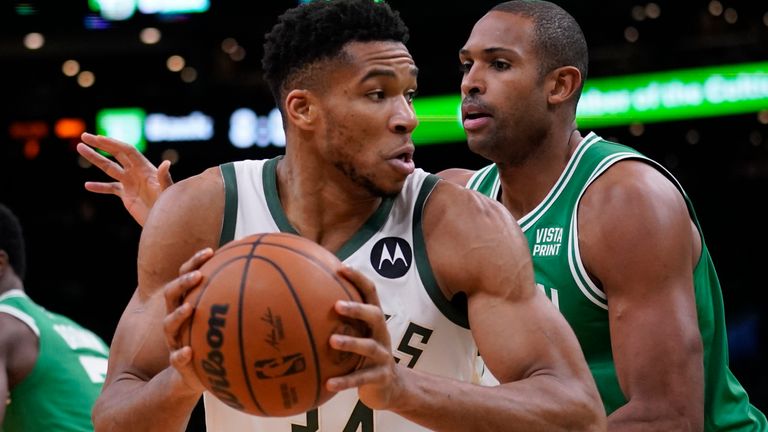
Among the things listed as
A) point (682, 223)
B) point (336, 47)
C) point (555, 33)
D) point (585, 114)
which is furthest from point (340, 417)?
point (585, 114)

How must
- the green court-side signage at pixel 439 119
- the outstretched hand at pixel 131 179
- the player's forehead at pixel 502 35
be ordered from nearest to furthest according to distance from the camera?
the outstretched hand at pixel 131 179
the player's forehead at pixel 502 35
the green court-side signage at pixel 439 119

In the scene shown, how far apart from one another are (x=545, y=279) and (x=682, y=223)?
505mm

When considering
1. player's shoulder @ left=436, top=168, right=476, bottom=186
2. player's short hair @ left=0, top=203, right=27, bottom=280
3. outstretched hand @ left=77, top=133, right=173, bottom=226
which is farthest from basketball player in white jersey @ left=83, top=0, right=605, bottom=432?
player's short hair @ left=0, top=203, right=27, bottom=280

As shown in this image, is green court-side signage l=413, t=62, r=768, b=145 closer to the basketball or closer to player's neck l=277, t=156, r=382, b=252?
player's neck l=277, t=156, r=382, b=252

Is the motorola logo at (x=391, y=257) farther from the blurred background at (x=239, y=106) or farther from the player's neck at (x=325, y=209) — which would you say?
the blurred background at (x=239, y=106)

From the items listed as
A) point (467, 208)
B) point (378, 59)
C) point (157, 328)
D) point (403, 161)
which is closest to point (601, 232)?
point (467, 208)

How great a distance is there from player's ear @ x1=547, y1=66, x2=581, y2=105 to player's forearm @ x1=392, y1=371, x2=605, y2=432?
5.86 feet

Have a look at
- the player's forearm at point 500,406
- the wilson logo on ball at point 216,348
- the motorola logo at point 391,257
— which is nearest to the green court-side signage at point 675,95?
the motorola logo at point 391,257

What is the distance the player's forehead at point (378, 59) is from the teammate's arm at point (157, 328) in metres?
0.55

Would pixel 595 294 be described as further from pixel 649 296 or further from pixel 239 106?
pixel 239 106

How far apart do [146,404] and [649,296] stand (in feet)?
5.46

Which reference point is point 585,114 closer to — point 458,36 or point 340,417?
point 458,36

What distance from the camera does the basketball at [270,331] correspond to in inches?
105

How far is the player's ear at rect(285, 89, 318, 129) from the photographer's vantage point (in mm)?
3477
